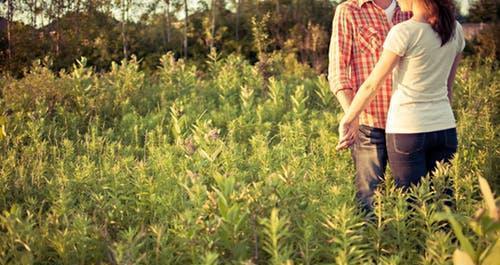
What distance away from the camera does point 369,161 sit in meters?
3.46

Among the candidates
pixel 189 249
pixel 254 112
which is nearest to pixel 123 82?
pixel 254 112

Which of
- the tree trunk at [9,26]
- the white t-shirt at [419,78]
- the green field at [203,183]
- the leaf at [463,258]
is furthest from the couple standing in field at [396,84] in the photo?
the tree trunk at [9,26]

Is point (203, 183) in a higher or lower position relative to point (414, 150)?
lower

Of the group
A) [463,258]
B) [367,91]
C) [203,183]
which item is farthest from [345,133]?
[463,258]

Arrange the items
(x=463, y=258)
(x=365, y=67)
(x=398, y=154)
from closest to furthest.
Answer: (x=463, y=258) → (x=398, y=154) → (x=365, y=67)

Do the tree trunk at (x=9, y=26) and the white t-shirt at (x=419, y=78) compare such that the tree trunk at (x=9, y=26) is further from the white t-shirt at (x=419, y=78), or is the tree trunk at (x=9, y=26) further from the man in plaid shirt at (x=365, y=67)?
the white t-shirt at (x=419, y=78)

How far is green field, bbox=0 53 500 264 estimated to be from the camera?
259 cm

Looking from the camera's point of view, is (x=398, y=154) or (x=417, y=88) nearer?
(x=417, y=88)

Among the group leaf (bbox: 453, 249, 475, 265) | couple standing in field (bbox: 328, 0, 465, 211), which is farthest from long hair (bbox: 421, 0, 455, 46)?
leaf (bbox: 453, 249, 475, 265)

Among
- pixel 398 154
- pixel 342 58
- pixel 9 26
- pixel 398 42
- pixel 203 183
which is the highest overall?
pixel 9 26

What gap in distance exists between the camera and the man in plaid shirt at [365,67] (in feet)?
11.3

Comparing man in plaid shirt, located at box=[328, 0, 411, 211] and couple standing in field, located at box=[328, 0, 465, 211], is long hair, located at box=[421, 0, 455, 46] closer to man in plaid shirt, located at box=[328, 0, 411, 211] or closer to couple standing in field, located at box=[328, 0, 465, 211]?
couple standing in field, located at box=[328, 0, 465, 211]

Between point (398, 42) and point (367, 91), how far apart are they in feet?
1.01

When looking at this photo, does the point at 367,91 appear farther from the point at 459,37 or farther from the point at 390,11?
the point at 390,11
